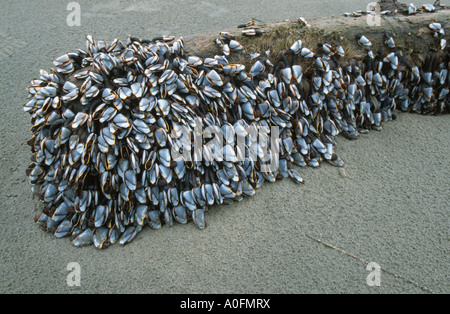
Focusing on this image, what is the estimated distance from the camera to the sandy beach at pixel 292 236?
1888mm

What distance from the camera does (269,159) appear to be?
2402mm

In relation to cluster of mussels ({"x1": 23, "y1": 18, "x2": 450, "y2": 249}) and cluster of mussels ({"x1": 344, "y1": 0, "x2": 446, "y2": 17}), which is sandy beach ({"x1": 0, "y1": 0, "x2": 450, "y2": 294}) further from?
cluster of mussels ({"x1": 344, "y1": 0, "x2": 446, "y2": 17})

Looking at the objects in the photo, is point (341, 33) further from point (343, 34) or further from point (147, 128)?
point (147, 128)

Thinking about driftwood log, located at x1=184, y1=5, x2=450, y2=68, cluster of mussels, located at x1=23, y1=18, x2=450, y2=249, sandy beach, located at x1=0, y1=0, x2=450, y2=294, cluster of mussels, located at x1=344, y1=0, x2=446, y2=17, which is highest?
cluster of mussels, located at x1=344, y1=0, x2=446, y2=17

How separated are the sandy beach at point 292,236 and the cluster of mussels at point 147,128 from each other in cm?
10

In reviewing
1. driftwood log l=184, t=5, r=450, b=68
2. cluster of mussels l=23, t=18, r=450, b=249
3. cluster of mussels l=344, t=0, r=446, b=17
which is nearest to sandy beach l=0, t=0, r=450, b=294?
cluster of mussels l=23, t=18, r=450, b=249

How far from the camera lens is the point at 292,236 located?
2.10 meters

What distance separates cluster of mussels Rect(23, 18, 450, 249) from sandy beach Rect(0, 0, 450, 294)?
10cm

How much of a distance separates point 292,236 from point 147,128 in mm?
983

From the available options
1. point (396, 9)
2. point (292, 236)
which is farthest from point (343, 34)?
point (292, 236)

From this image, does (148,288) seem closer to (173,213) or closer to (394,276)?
(173,213)

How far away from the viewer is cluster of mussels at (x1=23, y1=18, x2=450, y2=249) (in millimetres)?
2072

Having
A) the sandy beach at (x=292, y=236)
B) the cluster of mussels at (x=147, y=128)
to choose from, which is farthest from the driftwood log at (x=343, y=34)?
the sandy beach at (x=292, y=236)

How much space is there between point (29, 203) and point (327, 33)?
7.32 ft
